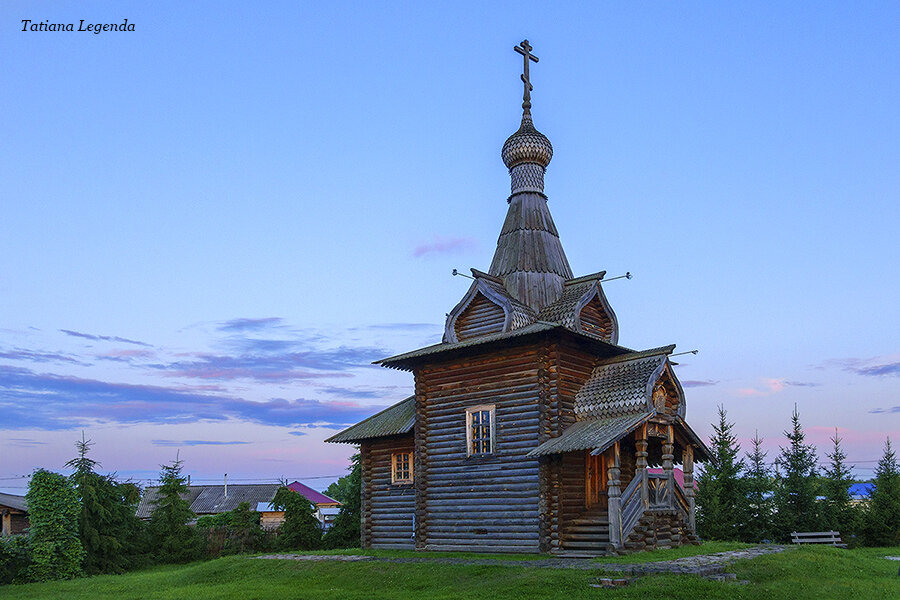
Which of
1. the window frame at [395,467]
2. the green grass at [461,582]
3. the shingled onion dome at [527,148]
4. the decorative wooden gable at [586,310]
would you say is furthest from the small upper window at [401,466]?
the shingled onion dome at [527,148]

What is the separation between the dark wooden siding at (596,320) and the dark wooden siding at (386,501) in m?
7.44

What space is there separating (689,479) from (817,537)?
26.5ft

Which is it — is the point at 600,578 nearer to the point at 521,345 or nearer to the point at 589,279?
the point at 521,345

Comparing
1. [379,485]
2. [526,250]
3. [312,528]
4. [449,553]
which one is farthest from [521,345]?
[312,528]

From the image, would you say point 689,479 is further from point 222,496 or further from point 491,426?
point 222,496

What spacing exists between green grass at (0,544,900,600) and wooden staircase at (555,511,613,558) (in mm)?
3119

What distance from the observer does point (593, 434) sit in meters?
22.1

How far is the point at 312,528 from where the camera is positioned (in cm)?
3588

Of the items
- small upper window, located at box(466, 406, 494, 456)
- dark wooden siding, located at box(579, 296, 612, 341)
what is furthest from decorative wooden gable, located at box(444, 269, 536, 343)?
small upper window, located at box(466, 406, 494, 456)

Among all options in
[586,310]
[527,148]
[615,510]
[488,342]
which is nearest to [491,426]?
[488,342]

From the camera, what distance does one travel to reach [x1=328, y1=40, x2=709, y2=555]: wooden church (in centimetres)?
2281

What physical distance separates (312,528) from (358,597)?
18.2 m

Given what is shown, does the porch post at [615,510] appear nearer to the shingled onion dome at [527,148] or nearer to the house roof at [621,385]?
the house roof at [621,385]

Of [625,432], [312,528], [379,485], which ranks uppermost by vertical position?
[625,432]
